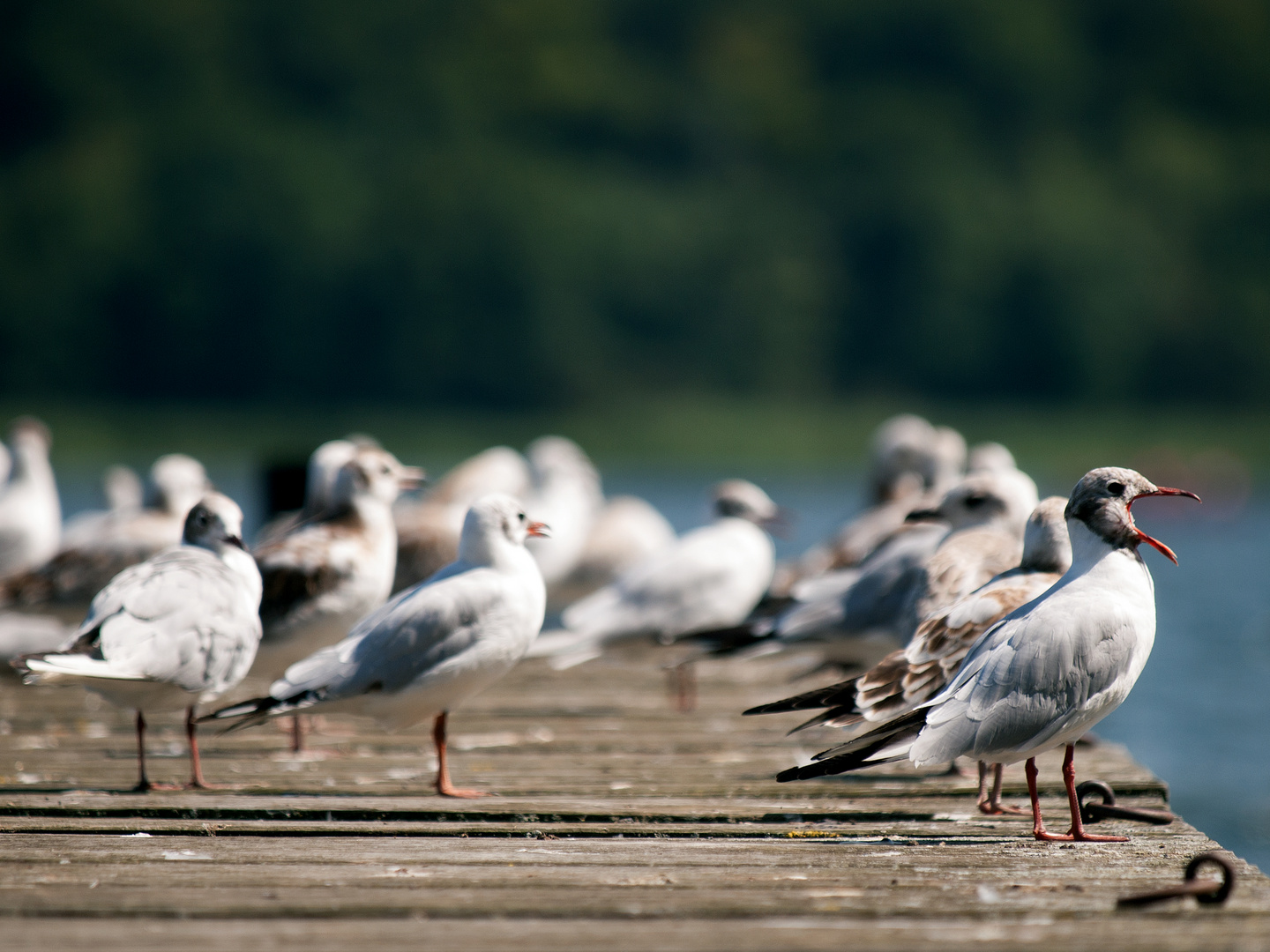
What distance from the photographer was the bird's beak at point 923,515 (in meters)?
5.70

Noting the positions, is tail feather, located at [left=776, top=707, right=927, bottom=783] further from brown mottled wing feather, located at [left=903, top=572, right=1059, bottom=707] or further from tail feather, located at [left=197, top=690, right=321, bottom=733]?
tail feather, located at [left=197, top=690, right=321, bottom=733]

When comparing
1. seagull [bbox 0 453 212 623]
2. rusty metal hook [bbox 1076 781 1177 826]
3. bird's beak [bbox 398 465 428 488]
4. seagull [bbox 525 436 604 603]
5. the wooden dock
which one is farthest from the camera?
seagull [bbox 525 436 604 603]

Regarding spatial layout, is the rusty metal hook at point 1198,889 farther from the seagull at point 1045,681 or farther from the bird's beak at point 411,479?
the bird's beak at point 411,479

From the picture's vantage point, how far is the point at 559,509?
33.8 ft

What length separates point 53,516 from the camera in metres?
10.2

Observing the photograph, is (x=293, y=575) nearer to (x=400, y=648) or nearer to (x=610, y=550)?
(x=400, y=648)

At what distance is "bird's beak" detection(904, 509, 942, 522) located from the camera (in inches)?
224

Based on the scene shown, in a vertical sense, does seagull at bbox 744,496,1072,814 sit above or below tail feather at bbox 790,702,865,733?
above

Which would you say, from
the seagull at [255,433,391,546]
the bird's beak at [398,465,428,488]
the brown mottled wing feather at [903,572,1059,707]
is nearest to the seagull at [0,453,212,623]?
the seagull at [255,433,391,546]

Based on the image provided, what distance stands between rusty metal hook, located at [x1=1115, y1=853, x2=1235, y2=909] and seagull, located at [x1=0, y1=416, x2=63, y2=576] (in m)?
7.75

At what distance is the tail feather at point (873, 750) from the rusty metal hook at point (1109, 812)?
1.58 feet

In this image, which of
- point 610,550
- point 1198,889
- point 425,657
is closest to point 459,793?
point 425,657

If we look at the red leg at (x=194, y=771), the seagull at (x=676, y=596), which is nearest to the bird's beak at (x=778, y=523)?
the seagull at (x=676, y=596)

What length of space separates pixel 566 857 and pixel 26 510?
697cm
